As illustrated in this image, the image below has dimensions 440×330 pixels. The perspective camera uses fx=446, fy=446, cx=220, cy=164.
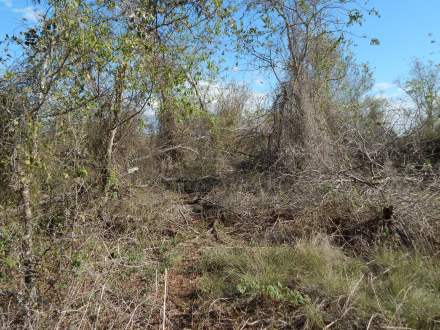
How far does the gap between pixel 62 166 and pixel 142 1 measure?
127 inches

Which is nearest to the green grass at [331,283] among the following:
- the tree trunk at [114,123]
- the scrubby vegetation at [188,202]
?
the scrubby vegetation at [188,202]

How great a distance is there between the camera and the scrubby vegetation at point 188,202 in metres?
3.90

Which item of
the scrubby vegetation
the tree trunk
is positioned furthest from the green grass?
the tree trunk

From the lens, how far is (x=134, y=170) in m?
7.67

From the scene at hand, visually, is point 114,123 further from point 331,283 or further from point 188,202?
point 331,283

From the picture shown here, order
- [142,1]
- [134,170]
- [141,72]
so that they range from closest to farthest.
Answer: [141,72]
[142,1]
[134,170]

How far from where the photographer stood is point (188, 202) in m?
7.78

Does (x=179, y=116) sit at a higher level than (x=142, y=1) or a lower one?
lower

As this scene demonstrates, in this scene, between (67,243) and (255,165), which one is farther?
(255,165)

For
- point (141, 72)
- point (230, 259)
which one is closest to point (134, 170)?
point (141, 72)

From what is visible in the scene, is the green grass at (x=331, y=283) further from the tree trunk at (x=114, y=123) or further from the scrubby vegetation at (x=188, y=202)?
the tree trunk at (x=114, y=123)

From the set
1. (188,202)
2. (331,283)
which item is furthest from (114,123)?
(331,283)

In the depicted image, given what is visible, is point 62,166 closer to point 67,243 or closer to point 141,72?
point 67,243

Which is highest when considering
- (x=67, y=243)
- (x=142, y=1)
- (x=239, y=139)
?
(x=142, y=1)
